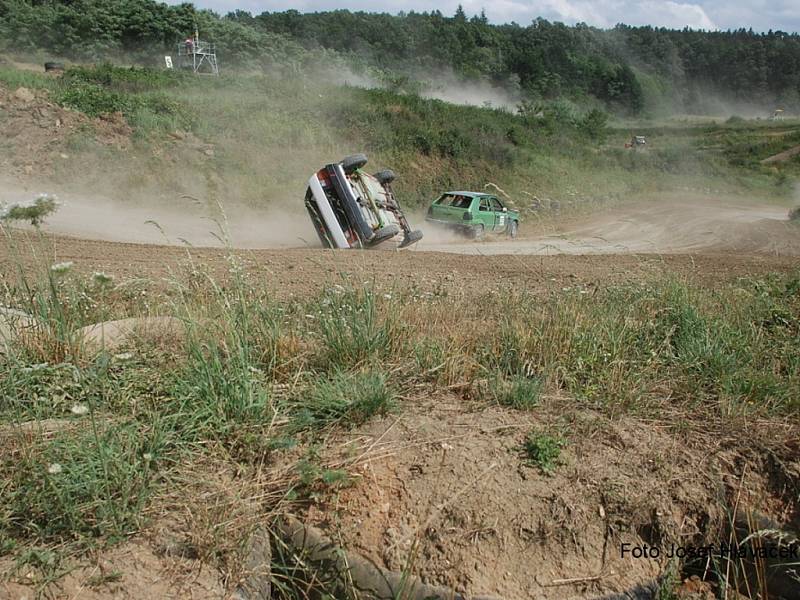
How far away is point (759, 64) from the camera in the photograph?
109m

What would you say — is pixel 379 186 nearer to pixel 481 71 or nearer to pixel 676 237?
pixel 676 237

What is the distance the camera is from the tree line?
151 feet

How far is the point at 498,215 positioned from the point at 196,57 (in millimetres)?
31671

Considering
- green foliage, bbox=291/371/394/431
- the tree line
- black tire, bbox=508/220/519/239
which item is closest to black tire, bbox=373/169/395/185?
black tire, bbox=508/220/519/239

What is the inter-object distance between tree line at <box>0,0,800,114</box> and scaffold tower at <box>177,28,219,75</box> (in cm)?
291

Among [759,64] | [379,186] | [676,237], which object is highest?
[759,64]

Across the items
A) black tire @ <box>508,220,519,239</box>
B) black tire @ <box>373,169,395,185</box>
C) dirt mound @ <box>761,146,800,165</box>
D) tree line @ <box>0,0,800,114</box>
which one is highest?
tree line @ <box>0,0,800,114</box>

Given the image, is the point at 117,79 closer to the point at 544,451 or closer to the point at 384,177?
the point at 384,177

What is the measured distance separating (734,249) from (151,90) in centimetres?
1956

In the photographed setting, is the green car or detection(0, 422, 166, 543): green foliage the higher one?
detection(0, 422, 166, 543): green foliage

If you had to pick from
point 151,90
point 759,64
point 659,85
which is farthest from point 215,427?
point 759,64

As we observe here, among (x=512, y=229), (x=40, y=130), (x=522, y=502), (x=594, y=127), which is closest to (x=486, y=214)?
(x=512, y=229)

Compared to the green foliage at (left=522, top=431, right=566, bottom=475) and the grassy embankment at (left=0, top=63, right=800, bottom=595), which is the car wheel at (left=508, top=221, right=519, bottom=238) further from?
the green foliage at (left=522, top=431, right=566, bottom=475)

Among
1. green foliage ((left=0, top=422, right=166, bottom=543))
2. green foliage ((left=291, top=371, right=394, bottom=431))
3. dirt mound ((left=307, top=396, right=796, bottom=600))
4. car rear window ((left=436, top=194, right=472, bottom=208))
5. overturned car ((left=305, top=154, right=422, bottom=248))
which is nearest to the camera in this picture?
green foliage ((left=0, top=422, right=166, bottom=543))
